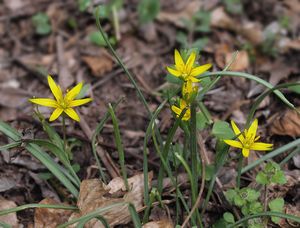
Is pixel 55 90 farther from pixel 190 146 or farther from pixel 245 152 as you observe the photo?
pixel 245 152

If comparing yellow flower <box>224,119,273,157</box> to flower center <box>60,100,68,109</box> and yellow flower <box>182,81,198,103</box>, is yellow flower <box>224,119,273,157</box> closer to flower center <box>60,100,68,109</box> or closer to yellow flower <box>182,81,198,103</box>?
yellow flower <box>182,81,198,103</box>

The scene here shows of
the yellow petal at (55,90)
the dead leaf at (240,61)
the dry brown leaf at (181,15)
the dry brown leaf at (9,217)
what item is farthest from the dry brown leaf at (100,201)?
the dry brown leaf at (181,15)

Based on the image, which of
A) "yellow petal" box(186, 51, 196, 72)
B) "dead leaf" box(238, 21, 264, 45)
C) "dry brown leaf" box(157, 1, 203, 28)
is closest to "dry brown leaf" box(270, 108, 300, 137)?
"yellow petal" box(186, 51, 196, 72)

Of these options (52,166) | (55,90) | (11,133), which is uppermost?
(55,90)

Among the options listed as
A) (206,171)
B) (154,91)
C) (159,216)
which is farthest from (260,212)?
(154,91)

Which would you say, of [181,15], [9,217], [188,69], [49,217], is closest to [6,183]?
[9,217]

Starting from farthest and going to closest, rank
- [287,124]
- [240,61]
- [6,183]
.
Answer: [240,61] → [287,124] → [6,183]
